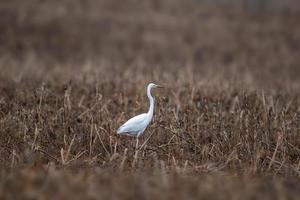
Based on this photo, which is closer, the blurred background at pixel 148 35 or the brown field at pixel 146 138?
the brown field at pixel 146 138

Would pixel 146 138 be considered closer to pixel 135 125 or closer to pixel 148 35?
pixel 135 125

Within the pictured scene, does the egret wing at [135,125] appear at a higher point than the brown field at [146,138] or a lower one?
higher

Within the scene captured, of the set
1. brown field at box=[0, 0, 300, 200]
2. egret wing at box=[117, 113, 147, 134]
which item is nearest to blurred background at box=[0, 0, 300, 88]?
brown field at box=[0, 0, 300, 200]

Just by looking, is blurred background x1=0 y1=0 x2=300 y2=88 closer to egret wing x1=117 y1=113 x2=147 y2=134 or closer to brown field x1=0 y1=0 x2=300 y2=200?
brown field x1=0 y1=0 x2=300 y2=200

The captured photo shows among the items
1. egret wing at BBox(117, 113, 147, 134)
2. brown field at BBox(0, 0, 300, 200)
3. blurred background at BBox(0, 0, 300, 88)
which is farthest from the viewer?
blurred background at BBox(0, 0, 300, 88)

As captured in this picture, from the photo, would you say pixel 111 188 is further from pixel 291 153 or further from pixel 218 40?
pixel 218 40

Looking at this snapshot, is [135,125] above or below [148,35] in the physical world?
below

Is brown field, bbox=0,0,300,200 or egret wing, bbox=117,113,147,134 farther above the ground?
egret wing, bbox=117,113,147,134

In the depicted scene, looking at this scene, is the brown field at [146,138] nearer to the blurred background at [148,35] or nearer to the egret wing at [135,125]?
the egret wing at [135,125]

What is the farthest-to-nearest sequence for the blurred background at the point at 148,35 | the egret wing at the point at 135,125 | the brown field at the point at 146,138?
the blurred background at the point at 148,35, the egret wing at the point at 135,125, the brown field at the point at 146,138

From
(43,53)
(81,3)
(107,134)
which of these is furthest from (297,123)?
(81,3)

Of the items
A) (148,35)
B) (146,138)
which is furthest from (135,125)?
(148,35)

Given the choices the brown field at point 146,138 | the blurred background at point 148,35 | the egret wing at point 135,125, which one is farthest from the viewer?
the blurred background at point 148,35

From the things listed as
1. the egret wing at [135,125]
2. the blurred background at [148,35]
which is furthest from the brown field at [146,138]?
the blurred background at [148,35]
